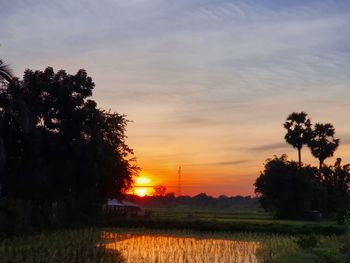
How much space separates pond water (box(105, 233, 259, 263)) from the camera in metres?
23.4

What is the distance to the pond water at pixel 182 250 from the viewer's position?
2340 centimetres

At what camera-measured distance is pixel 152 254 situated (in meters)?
25.1

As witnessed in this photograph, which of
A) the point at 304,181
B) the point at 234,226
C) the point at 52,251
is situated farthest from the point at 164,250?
the point at 304,181

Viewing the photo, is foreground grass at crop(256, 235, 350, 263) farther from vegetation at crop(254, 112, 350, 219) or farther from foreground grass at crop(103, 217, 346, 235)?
vegetation at crop(254, 112, 350, 219)

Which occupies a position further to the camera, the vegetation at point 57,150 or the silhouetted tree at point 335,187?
the silhouetted tree at point 335,187

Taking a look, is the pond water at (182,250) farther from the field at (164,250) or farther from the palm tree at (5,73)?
the palm tree at (5,73)

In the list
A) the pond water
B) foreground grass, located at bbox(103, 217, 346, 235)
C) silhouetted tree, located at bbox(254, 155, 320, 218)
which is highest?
silhouetted tree, located at bbox(254, 155, 320, 218)

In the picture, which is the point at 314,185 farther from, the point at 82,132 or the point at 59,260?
the point at 59,260

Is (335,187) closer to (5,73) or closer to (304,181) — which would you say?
(304,181)

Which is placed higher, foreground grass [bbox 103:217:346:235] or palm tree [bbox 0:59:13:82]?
palm tree [bbox 0:59:13:82]

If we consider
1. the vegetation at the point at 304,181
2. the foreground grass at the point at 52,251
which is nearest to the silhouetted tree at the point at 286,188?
the vegetation at the point at 304,181

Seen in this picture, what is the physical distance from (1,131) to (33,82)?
5.33m

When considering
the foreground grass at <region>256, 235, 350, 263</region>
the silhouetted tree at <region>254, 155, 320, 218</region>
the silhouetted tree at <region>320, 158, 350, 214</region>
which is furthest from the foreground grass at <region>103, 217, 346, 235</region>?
the silhouetted tree at <region>320, 158, 350, 214</region>

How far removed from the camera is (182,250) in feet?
89.0
